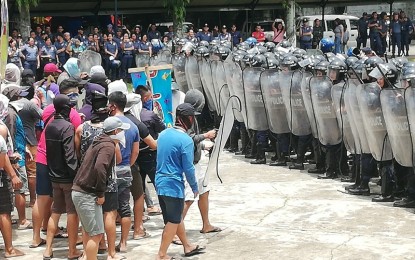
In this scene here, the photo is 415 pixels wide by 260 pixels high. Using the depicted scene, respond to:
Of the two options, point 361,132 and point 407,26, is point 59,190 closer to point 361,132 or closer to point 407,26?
point 361,132

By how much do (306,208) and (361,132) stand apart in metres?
1.28

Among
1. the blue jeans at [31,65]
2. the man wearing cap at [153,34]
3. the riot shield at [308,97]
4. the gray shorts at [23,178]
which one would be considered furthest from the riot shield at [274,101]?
the man wearing cap at [153,34]

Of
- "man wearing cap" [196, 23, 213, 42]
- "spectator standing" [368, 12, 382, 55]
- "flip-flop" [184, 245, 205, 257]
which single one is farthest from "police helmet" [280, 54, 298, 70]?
"spectator standing" [368, 12, 382, 55]

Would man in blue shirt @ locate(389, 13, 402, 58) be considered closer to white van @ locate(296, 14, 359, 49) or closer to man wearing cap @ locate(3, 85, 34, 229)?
white van @ locate(296, 14, 359, 49)

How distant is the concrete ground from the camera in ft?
27.5

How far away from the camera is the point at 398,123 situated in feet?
32.2

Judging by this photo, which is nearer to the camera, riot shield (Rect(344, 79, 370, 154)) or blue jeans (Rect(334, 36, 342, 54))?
riot shield (Rect(344, 79, 370, 154))

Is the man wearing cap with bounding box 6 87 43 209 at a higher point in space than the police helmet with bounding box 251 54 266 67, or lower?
lower

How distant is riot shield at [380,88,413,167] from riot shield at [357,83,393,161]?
12.7 inches

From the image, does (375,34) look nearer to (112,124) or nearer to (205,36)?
(205,36)

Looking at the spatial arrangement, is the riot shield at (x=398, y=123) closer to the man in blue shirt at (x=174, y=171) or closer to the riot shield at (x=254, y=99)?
the man in blue shirt at (x=174, y=171)

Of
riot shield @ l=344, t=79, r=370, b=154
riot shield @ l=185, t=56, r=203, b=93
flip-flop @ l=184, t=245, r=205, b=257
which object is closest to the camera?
flip-flop @ l=184, t=245, r=205, b=257

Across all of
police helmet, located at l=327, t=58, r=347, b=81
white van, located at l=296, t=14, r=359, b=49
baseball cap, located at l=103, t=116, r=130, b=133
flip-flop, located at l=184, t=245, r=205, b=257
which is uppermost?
white van, located at l=296, t=14, r=359, b=49

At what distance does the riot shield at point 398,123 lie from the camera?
9.77 metres
